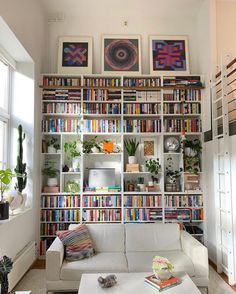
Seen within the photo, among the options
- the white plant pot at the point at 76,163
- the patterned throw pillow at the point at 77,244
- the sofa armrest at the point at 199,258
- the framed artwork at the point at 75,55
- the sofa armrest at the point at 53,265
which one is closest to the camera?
the sofa armrest at the point at 53,265

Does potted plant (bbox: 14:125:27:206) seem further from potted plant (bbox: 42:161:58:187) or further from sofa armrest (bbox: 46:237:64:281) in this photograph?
sofa armrest (bbox: 46:237:64:281)

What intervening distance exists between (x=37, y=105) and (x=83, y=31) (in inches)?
62.3

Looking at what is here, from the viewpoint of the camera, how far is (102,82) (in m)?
4.18

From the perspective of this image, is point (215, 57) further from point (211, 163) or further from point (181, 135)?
point (211, 163)

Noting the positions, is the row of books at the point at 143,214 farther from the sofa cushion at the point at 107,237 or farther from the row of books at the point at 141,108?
the row of books at the point at 141,108

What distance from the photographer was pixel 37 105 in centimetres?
395

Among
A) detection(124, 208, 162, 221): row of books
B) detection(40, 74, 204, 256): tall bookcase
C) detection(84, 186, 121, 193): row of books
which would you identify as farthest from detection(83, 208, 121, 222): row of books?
detection(84, 186, 121, 193): row of books

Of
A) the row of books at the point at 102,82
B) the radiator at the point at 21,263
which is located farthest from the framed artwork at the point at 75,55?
the radiator at the point at 21,263

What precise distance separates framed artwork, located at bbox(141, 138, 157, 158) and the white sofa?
1.30 m

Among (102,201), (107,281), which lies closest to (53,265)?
(107,281)

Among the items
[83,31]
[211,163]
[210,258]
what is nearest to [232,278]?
[210,258]

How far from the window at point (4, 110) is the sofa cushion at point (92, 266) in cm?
160

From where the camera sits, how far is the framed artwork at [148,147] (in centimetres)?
432

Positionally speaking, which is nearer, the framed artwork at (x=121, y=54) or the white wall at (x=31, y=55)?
the white wall at (x=31, y=55)
